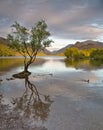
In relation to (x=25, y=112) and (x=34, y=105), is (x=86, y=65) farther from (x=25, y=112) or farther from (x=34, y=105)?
(x=25, y=112)

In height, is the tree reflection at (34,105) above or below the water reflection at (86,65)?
above

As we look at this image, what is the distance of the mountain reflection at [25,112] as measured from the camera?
17809 millimetres

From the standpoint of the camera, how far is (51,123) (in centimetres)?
1888

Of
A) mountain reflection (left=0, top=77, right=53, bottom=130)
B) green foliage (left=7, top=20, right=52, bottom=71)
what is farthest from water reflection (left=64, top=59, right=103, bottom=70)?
mountain reflection (left=0, top=77, right=53, bottom=130)

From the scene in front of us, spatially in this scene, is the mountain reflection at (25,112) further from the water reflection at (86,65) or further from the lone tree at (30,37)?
the water reflection at (86,65)

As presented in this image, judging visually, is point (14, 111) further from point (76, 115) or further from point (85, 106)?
point (85, 106)

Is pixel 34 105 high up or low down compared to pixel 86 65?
up

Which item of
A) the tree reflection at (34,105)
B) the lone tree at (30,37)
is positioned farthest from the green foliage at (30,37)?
the tree reflection at (34,105)

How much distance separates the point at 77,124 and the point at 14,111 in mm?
7507


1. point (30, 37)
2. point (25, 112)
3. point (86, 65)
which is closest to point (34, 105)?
point (25, 112)

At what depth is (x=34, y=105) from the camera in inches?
997

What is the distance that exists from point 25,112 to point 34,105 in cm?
321

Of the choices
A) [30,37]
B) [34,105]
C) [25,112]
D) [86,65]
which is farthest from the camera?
[86,65]

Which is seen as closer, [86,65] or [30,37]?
[30,37]
